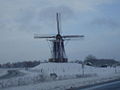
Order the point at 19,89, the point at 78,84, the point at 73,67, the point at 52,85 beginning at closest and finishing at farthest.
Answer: the point at 19,89
the point at 52,85
the point at 78,84
the point at 73,67

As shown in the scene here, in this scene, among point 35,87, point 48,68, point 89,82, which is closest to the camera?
point 35,87

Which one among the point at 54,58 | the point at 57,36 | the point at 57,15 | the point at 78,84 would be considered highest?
the point at 57,15

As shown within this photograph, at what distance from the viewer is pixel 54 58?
264 ft

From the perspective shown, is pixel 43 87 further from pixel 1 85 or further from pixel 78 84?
pixel 78 84

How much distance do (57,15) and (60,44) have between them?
7.44 metres

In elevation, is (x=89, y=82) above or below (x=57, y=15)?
below

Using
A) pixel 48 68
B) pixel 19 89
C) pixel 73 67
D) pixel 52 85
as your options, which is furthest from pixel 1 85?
pixel 73 67

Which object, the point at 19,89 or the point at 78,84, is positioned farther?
the point at 78,84

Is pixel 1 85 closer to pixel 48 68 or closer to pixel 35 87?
pixel 35 87

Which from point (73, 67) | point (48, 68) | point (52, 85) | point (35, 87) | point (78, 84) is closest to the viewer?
point (35, 87)

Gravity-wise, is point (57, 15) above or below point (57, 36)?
above

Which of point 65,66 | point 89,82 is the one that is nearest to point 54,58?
point 65,66

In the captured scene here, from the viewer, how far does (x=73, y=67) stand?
83.4 metres

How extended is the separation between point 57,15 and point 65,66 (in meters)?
12.5
